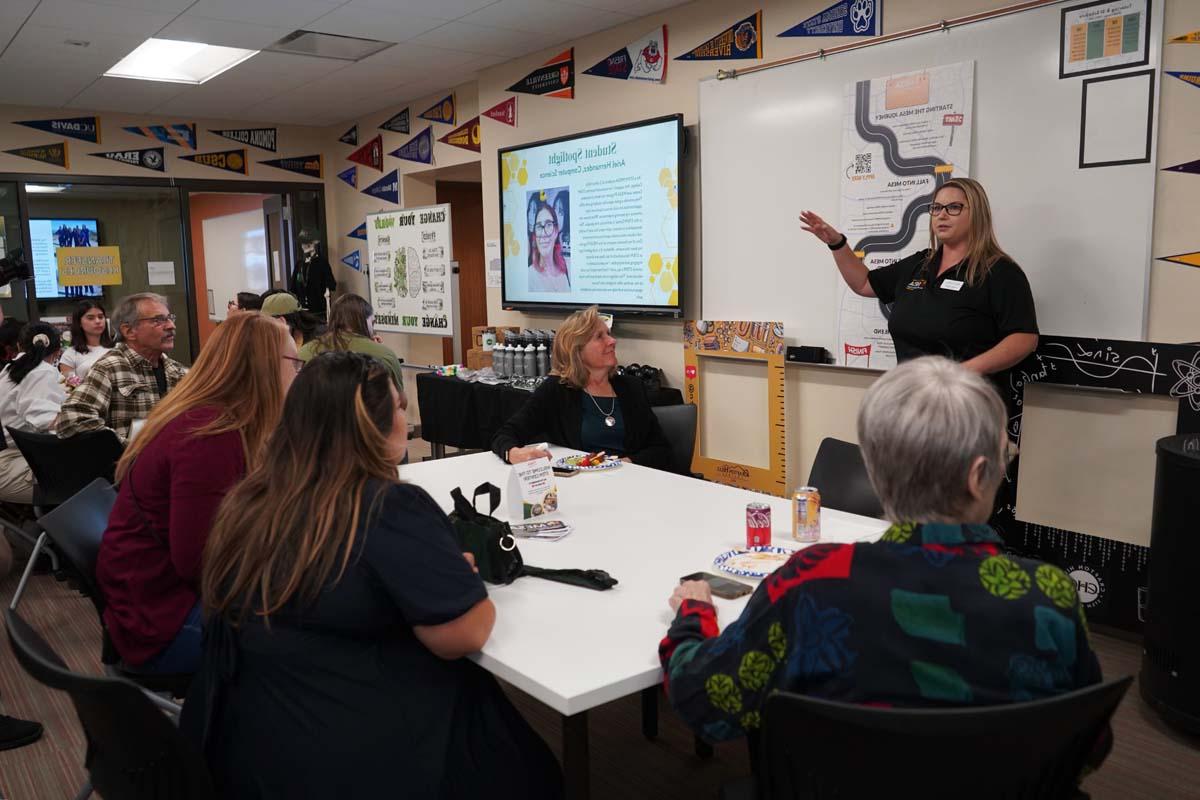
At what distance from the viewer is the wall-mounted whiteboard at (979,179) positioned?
3176 millimetres

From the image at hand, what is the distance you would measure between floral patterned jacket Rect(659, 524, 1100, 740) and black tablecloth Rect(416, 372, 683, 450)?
3.73 m

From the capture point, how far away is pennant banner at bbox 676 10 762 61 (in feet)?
14.4

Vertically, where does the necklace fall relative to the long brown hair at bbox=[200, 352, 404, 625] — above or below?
below

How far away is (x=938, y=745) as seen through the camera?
39.5 inches

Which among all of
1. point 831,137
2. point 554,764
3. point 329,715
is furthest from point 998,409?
point 831,137

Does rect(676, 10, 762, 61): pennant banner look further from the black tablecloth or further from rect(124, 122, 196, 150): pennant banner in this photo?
rect(124, 122, 196, 150): pennant banner

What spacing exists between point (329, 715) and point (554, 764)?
0.43 metres

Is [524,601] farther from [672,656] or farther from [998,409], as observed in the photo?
[998,409]

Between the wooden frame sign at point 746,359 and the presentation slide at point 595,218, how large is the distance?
31 cm

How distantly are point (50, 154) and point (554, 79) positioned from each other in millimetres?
4567

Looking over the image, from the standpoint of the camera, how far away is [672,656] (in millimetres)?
1391

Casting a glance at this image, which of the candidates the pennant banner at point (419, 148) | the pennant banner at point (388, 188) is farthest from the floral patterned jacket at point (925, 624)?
the pennant banner at point (388, 188)

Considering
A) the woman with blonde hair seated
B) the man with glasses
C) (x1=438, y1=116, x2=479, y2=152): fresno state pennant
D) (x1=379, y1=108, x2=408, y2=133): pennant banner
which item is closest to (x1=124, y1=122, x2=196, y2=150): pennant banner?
(x1=379, y1=108, x2=408, y2=133): pennant banner

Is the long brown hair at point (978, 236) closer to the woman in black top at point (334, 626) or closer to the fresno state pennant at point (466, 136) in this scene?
the woman in black top at point (334, 626)
